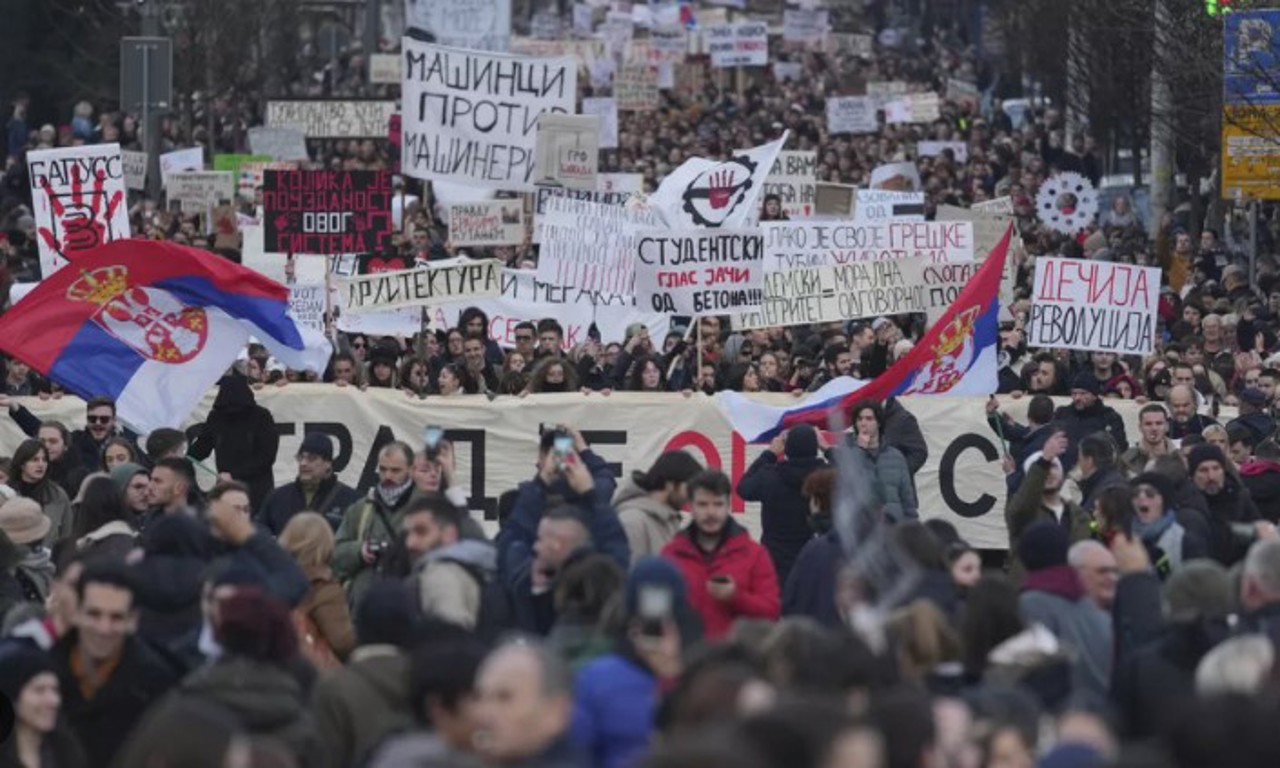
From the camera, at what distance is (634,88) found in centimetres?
4534

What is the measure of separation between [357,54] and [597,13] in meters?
17.4

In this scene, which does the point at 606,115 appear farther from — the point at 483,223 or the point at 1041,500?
the point at 1041,500

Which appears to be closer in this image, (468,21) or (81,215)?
(81,215)

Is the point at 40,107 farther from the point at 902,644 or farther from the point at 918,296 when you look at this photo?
the point at 902,644

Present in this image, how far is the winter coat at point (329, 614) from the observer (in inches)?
452

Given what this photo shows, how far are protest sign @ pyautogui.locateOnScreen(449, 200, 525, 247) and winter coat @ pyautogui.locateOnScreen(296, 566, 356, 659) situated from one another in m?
15.5

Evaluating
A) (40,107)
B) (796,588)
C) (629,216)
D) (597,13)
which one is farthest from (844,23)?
(796,588)

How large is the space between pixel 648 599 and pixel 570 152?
54.8 ft

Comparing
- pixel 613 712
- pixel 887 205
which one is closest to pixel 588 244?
pixel 887 205

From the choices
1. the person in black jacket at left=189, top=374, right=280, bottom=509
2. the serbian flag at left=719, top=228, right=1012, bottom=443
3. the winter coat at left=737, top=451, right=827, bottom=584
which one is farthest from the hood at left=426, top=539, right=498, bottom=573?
the serbian flag at left=719, top=228, right=1012, bottom=443

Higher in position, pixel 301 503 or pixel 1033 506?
pixel 1033 506

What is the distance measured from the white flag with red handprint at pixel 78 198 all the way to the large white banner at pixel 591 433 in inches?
127

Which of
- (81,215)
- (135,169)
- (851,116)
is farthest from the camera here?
(851,116)

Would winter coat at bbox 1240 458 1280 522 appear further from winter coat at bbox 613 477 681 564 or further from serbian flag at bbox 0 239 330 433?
serbian flag at bbox 0 239 330 433
